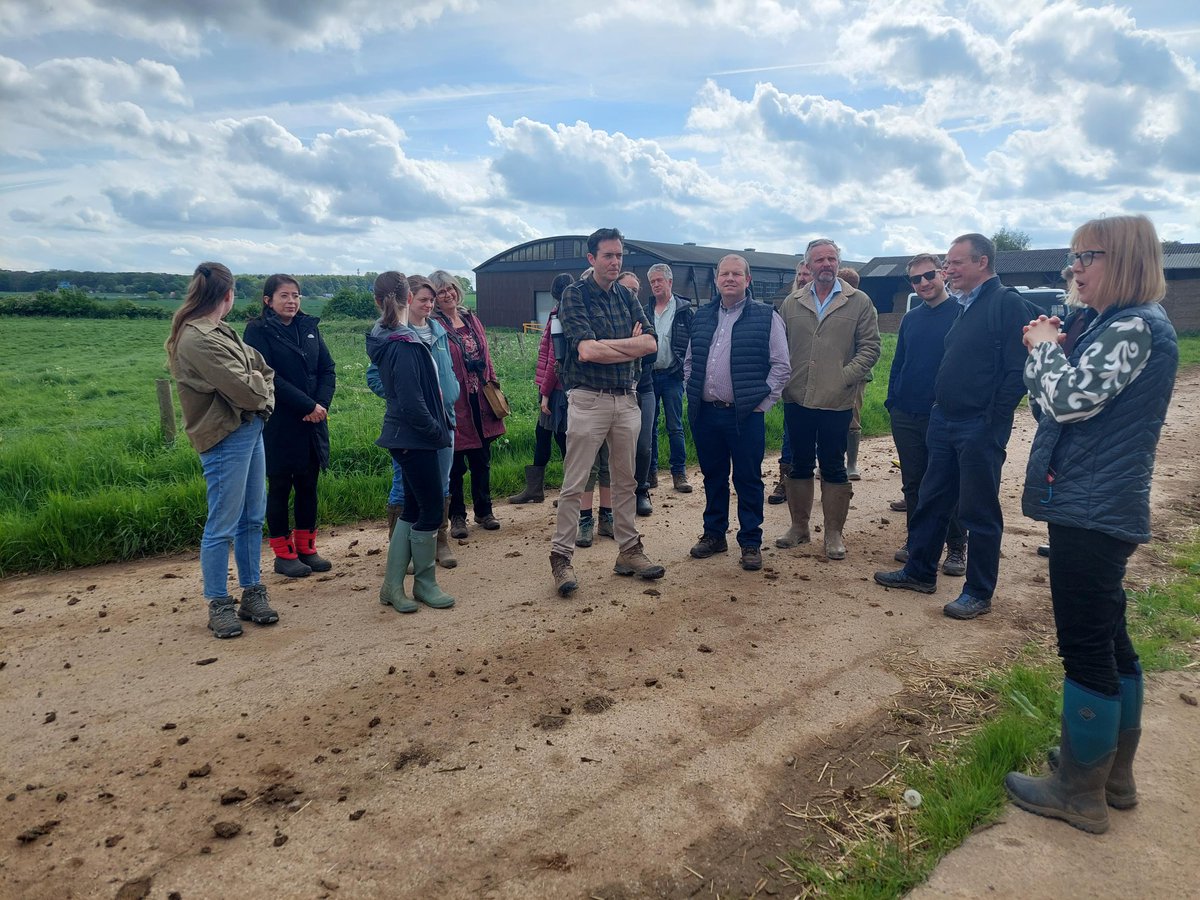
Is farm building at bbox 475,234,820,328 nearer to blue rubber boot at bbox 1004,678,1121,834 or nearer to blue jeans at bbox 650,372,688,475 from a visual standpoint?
blue jeans at bbox 650,372,688,475

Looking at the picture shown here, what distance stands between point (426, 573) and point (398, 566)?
189 mm

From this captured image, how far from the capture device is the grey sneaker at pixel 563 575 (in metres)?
4.96

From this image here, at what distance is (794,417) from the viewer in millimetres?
5945

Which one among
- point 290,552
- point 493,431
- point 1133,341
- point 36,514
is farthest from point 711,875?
point 36,514

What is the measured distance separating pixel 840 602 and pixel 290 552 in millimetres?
3829

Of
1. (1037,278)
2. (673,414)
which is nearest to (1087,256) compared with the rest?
(673,414)

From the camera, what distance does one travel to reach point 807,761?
3.17m

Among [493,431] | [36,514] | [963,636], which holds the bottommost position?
[963,636]

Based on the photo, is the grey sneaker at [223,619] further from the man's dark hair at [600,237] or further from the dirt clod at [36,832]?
the man's dark hair at [600,237]

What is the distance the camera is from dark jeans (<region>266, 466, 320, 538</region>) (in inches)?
213

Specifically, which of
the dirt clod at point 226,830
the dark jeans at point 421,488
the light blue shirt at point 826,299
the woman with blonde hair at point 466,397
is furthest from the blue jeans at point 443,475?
the light blue shirt at point 826,299

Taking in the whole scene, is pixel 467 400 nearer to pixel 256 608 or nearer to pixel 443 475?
pixel 443 475

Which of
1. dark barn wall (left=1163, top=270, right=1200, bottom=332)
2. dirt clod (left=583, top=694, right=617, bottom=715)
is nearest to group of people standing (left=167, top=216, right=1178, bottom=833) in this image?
dirt clod (left=583, top=694, right=617, bottom=715)

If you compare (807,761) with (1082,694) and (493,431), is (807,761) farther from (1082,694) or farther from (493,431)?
(493,431)
